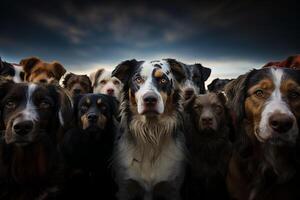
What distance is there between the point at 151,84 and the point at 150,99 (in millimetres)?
327

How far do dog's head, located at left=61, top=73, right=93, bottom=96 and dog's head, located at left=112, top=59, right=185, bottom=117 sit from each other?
9.07 feet

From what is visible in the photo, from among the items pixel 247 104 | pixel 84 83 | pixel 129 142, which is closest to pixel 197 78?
pixel 84 83

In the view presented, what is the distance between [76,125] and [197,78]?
3.21 meters

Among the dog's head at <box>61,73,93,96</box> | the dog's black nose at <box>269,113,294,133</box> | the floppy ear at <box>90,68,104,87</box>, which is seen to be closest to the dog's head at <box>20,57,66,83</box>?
the dog's head at <box>61,73,93,96</box>

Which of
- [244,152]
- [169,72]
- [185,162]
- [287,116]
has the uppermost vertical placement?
[169,72]

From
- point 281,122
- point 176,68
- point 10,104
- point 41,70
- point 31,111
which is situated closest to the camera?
point 281,122

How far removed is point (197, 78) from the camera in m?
7.91

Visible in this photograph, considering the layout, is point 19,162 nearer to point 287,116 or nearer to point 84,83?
point 287,116

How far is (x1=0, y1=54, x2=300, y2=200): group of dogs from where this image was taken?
3.88 m

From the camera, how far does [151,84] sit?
197 inches

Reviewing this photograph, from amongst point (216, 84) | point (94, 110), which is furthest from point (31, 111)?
point (216, 84)

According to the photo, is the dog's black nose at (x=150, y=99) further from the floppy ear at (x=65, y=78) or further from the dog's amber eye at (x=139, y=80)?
the floppy ear at (x=65, y=78)

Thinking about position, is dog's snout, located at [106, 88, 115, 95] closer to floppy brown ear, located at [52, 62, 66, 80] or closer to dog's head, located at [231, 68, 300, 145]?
floppy brown ear, located at [52, 62, 66, 80]

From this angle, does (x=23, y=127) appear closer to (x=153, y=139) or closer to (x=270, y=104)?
(x=153, y=139)
